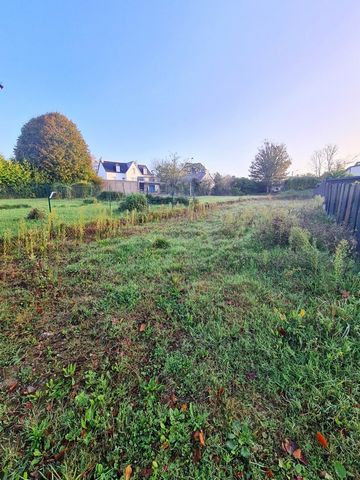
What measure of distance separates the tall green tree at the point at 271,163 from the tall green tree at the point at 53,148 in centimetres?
2613

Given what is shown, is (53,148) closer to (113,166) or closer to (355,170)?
(113,166)

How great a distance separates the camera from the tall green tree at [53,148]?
2098 cm

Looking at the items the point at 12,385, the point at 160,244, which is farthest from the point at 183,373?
the point at 160,244

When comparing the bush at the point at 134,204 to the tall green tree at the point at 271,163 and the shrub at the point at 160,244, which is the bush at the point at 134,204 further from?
the tall green tree at the point at 271,163

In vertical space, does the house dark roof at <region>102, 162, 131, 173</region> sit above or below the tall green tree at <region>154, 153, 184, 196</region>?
above

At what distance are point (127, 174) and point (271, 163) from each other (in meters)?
26.4

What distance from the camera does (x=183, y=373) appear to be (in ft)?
5.57

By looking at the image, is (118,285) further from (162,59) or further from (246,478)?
(162,59)

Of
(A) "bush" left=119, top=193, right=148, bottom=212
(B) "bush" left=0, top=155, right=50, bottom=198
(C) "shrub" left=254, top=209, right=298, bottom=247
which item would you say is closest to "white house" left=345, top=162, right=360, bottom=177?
(C) "shrub" left=254, top=209, right=298, bottom=247

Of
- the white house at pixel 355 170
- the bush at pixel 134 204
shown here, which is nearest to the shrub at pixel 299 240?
the bush at pixel 134 204

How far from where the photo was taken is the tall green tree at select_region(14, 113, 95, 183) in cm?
2098

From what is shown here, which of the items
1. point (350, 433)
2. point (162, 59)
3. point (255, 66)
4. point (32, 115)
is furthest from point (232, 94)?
point (32, 115)

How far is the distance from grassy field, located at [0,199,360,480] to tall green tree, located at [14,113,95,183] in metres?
22.4

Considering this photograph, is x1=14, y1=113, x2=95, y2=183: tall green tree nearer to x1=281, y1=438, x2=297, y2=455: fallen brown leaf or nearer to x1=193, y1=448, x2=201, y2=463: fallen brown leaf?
x1=193, y1=448, x2=201, y2=463: fallen brown leaf
